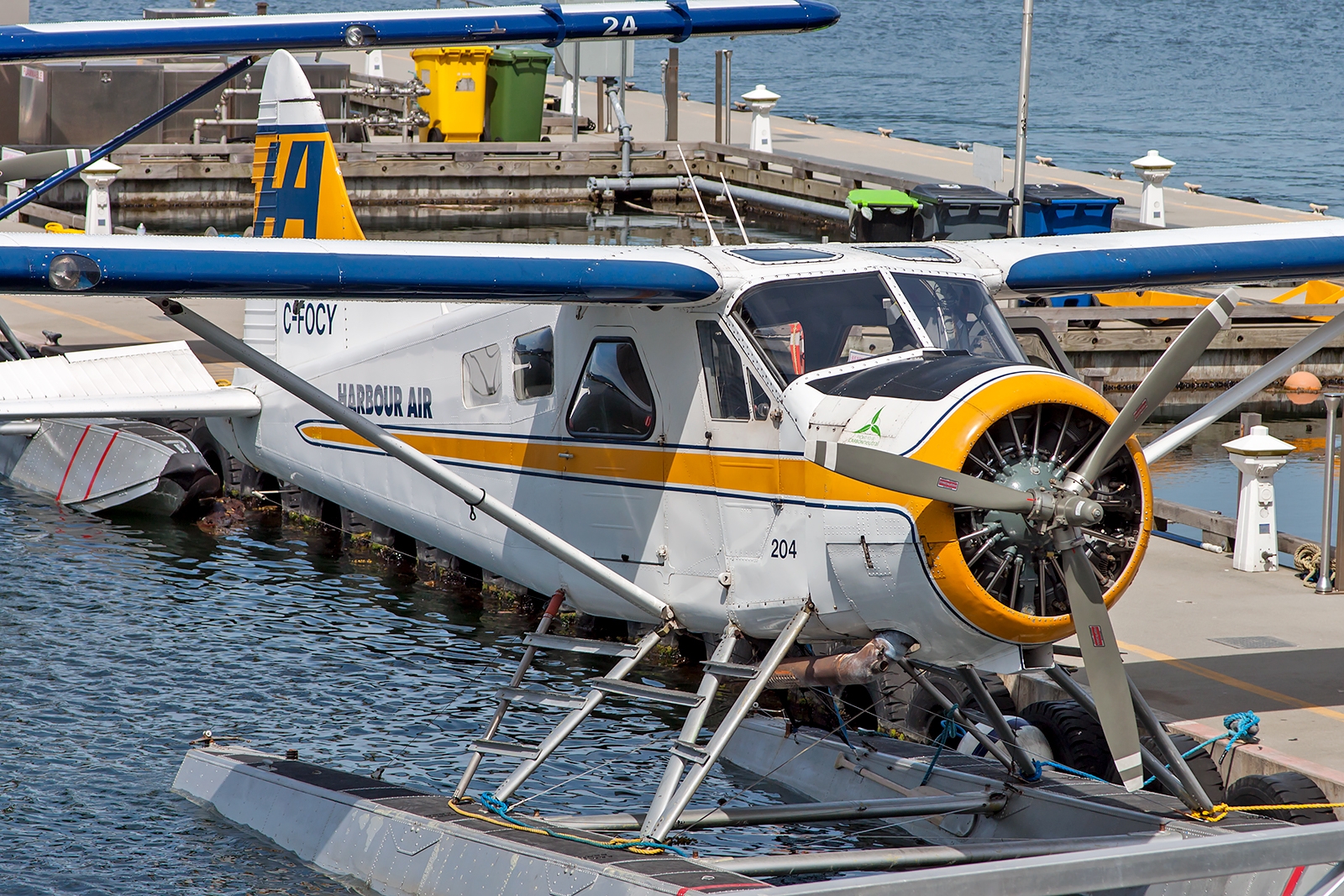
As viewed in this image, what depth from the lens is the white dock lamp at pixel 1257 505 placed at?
12250 mm

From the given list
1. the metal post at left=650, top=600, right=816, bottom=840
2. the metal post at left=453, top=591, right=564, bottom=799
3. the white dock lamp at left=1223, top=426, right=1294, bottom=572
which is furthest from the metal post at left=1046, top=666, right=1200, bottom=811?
the white dock lamp at left=1223, top=426, right=1294, bottom=572

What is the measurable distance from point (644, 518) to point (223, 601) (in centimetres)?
578

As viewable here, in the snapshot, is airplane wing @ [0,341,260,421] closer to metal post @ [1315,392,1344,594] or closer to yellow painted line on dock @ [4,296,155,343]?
yellow painted line on dock @ [4,296,155,343]

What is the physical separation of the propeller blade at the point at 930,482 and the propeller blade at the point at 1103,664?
1.20 feet

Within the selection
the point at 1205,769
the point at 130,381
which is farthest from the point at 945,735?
the point at 130,381

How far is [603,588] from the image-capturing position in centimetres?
893

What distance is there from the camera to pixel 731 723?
24.3 ft

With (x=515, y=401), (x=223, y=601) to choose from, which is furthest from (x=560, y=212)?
(x=515, y=401)

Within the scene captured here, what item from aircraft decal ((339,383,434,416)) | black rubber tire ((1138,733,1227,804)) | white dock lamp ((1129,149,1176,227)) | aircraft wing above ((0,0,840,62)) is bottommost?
black rubber tire ((1138,733,1227,804))

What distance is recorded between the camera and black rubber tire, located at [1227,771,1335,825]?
305 inches

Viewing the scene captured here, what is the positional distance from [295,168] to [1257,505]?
7.71m

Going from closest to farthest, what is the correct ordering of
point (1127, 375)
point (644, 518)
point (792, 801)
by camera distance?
point (644, 518), point (792, 801), point (1127, 375)

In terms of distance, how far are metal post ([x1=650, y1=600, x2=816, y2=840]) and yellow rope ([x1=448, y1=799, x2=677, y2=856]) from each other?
8cm

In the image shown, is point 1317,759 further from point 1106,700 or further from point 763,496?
point 763,496
